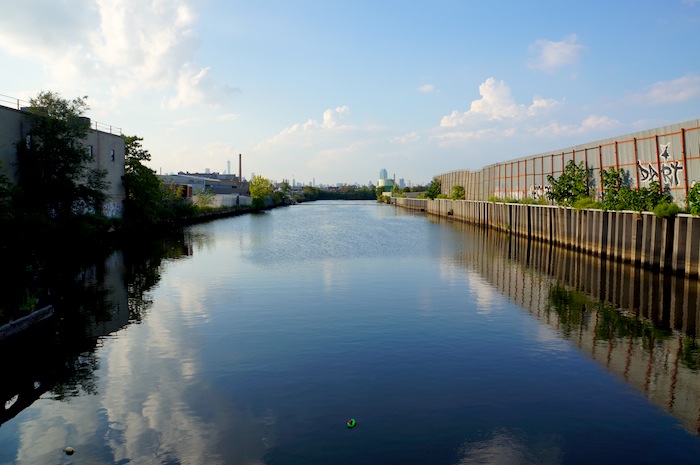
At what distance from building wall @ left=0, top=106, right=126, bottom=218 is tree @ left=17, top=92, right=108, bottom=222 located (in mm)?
787

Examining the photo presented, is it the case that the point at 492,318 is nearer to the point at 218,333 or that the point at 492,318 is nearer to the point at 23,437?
the point at 218,333

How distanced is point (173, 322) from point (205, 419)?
10462 millimetres

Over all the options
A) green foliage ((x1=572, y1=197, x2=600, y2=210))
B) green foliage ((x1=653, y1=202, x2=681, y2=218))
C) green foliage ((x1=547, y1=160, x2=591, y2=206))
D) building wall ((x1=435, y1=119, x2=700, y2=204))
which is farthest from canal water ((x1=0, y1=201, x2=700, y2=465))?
green foliage ((x1=547, y1=160, x2=591, y2=206))

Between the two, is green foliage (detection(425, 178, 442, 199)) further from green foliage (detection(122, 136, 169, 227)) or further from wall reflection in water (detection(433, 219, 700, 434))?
wall reflection in water (detection(433, 219, 700, 434))

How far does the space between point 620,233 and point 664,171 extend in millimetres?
5094

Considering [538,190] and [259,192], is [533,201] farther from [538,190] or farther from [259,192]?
[259,192]

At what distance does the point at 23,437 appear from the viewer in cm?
1238

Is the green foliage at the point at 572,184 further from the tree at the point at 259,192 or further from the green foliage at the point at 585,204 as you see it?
the tree at the point at 259,192

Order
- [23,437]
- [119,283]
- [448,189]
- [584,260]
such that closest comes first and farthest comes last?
[23,437]
[119,283]
[584,260]
[448,189]

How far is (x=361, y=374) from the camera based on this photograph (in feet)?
52.1

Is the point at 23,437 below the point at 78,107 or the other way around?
below

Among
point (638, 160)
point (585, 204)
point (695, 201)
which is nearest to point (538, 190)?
point (585, 204)

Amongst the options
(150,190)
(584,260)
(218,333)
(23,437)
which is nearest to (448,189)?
(150,190)

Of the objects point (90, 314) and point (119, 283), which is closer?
point (90, 314)
